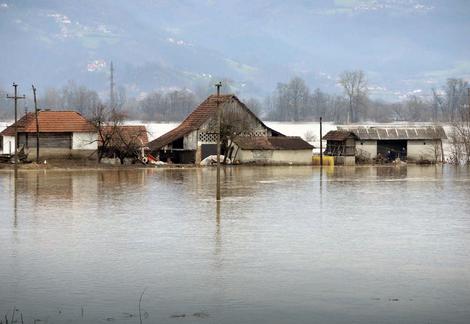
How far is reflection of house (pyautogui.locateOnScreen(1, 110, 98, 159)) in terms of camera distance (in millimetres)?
60781

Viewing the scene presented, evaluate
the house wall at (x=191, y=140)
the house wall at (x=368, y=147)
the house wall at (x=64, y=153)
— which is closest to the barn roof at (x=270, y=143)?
the house wall at (x=191, y=140)

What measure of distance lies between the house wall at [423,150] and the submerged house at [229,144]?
32.9 feet

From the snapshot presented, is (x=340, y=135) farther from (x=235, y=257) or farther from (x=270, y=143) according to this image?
(x=235, y=257)

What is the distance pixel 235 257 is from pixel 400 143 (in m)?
53.9

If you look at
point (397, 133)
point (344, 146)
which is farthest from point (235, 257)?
point (397, 133)

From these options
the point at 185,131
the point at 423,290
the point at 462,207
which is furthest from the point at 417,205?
the point at 185,131

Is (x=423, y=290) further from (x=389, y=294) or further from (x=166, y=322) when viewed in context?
(x=166, y=322)

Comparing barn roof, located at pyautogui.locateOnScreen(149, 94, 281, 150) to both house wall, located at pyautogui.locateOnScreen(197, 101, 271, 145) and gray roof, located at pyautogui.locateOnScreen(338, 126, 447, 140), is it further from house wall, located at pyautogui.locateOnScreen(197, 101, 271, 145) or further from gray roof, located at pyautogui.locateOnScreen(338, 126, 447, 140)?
gray roof, located at pyautogui.locateOnScreen(338, 126, 447, 140)

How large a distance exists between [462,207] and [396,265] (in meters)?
13.0

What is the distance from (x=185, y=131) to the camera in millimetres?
63344

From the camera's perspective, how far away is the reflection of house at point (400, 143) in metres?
68.1

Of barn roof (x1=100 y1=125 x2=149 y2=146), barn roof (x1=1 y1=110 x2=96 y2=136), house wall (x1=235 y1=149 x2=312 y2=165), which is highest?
barn roof (x1=1 y1=110 x2=96 y2=136)

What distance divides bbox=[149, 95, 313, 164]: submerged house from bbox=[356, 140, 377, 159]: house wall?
17.4 ft

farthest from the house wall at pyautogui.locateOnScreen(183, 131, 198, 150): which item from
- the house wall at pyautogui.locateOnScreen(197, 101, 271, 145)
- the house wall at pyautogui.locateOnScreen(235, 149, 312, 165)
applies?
the house wall at pyautogui.locateOnScreen(235, 149, 312, 165)
